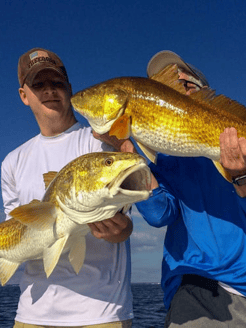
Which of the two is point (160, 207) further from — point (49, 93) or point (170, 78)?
point (49, 93)

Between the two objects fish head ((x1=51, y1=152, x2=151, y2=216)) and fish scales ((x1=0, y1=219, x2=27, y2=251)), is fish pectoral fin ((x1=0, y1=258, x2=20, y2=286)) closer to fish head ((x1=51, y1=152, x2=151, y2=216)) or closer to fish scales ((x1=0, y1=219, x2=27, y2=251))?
fish scales ((x1=0, y1=219, x2=27, y2=251))

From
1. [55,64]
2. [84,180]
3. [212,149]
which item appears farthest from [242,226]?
[55,64]

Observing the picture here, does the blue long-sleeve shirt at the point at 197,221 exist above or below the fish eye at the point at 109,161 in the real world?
below

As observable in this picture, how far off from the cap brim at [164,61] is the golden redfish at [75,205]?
1466 millimetres

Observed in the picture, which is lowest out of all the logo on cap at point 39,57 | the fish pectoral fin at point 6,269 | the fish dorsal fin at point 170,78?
the fish pectoral fin at point 6,269

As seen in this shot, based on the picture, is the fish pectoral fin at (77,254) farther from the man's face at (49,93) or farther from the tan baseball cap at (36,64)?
the tan baseball cap at (36,64)

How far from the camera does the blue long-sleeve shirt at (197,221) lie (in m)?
4.26

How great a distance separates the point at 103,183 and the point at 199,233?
1.39 m

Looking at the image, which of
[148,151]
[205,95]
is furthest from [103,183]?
[205,95]

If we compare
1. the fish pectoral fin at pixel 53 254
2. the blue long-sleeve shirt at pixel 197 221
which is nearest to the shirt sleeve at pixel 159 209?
the blue long-sleeve shirt at pixel 197 221

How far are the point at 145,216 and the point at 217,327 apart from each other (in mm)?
1340

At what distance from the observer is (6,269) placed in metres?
4.92

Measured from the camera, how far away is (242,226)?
4344 mm

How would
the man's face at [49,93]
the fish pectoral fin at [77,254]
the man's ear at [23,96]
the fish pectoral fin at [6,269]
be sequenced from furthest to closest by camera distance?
the man's ear at [23,96]
the man's face at [49,93]
the fish pectoral fin at [6,269]
the fish pectoral fin at [77,254]
